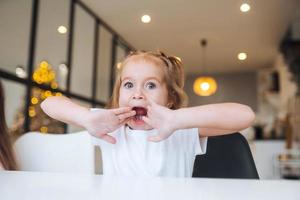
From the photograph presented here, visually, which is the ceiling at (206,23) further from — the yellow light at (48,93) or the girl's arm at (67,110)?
the girl's arm at (67,110)

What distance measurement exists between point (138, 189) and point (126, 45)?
2.26 m

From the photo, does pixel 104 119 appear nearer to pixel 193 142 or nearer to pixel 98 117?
pixel 98 117

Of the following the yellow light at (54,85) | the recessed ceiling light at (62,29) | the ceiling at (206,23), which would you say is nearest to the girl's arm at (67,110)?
the ceiling at (206,23)

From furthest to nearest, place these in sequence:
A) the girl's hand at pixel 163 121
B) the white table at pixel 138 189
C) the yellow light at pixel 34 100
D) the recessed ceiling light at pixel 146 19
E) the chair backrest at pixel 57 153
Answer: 1. the recessed ceiling light at pixel 146 19
2. the yellow light at pixel 34 100
3. the chair backrest at pixel 57 153
4. the girl's hand at pixel 163 121
5. the white table at pixel 138 189

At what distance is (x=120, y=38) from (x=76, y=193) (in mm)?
2254

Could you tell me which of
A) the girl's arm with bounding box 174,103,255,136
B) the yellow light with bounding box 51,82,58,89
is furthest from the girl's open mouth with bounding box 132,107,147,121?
the yellow light with bounding box 51,82,58,89

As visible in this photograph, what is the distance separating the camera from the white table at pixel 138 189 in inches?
6.2

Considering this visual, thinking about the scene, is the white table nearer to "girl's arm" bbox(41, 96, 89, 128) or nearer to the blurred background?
"girl's arm" bbox(41, 96, 89, 128)

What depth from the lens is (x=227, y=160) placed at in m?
0.46

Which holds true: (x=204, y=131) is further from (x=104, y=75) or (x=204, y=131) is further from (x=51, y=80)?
(x=104, y=75)

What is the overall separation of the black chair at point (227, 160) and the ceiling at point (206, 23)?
0.79m

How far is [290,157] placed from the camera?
2.30 metres

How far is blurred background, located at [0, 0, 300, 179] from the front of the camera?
142 cm

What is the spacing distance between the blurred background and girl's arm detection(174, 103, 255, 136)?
59cm
